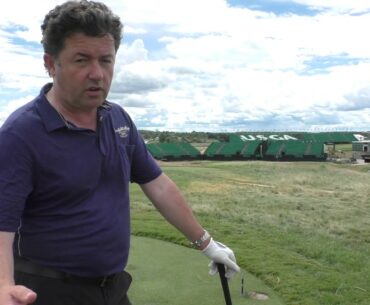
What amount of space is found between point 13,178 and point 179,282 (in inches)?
163

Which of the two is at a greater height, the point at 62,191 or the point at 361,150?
the point at 62,191

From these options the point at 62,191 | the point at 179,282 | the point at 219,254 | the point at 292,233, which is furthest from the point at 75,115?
the point at 292,233

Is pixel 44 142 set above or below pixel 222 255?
above

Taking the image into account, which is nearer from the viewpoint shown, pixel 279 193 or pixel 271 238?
pixel 271 238

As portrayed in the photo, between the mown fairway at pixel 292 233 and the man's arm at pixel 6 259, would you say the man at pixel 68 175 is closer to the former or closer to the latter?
the man's arm at pixel 6 259

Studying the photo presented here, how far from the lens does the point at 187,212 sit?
2.75 metres

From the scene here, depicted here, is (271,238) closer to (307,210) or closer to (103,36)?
(307,210)

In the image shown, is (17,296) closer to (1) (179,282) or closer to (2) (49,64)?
(2) (49,64)

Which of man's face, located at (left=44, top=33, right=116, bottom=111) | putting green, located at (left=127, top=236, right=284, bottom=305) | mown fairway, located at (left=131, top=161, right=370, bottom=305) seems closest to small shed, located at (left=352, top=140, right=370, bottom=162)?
mown fairway, located at (left=131, top=161, right=370, bottom=305)

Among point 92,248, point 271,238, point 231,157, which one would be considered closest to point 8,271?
point 92,248

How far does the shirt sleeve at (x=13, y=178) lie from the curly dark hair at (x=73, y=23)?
39 cm

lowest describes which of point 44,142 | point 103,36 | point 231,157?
point 231,157

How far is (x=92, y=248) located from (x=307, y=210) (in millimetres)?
11728

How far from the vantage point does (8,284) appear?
1866 mm
